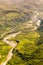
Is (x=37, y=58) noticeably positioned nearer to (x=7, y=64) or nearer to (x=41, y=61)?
(x=41, y=61)

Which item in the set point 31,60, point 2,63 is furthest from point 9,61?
point 31,60

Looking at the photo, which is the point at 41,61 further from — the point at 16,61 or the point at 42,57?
the point at 16,61

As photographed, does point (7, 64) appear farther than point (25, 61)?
No

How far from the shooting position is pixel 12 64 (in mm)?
187250

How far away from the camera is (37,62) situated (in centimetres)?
18600

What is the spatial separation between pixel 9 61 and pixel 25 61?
1561 centimetres

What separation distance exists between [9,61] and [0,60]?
9863 mm

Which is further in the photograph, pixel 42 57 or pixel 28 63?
pixel 42 57

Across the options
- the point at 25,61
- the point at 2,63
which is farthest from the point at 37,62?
the point at 2,63

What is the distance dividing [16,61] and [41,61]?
23.0 m

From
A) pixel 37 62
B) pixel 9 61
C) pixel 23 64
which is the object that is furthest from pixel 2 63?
pixel 37 62

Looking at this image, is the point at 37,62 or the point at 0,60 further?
the point at 0,60

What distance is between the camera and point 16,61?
7746 inches

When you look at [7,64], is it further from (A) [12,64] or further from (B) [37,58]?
(B) [37,58]
